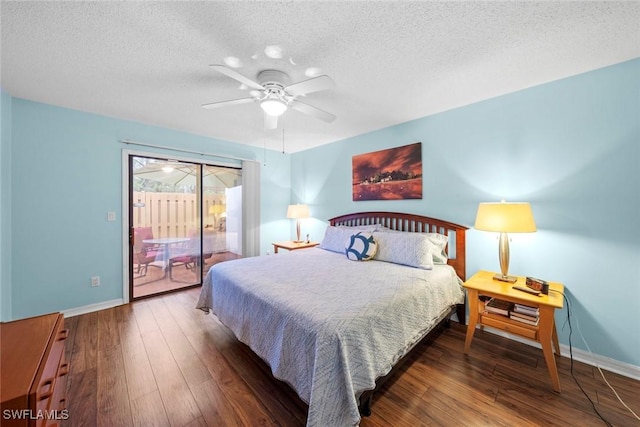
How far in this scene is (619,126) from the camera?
72.7 inches

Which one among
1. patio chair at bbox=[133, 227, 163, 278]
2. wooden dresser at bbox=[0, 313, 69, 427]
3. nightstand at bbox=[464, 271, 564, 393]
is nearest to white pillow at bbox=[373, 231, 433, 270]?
nightstand at bbox=[464, 271, 564, 393]

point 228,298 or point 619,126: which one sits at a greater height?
point 619,126

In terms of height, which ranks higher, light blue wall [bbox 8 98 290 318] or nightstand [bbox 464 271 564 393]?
light blue wall [bbox 8 98 290 318]

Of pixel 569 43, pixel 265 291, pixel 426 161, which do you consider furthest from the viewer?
pixel 426 161

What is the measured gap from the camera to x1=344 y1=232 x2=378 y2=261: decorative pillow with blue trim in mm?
2725

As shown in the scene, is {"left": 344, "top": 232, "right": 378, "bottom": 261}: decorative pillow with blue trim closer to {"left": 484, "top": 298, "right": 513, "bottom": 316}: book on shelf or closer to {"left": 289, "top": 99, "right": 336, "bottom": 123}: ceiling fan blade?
{"left": 484, "top": 298, "right": 513, "bottom": 316}: book on shelf

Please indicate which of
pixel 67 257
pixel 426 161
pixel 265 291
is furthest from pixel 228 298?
pixel 426 161

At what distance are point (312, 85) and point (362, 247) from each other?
5.78 feet

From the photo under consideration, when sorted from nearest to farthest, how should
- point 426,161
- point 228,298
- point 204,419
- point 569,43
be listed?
point 204,419 → point 569,43 → point 228,298 → point 426,161

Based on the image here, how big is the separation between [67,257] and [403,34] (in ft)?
13.2

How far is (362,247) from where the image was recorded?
9.04ft

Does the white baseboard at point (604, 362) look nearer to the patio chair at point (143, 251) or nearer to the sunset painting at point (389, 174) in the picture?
the sunset painting at point (389, 174)

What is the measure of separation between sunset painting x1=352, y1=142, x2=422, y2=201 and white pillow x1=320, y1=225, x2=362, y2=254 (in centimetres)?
65

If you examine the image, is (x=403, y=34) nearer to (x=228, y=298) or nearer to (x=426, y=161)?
(x=426, y=161)
